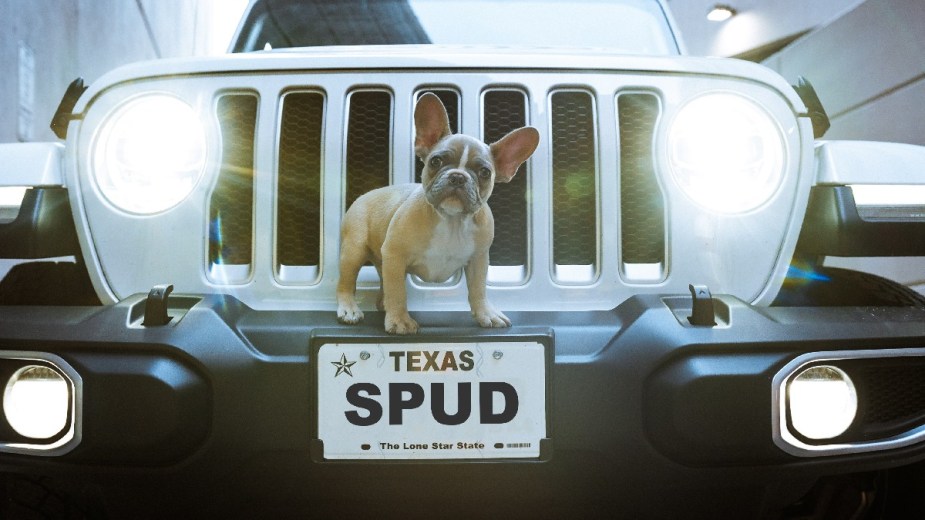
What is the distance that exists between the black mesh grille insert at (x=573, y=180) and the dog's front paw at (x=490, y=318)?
24cm

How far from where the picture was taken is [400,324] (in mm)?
1294

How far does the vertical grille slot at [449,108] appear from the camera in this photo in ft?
5.04

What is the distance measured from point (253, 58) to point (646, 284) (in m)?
0.94

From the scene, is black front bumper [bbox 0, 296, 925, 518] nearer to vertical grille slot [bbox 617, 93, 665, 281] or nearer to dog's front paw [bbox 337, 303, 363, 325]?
dog's front paw [bbox 337, 303, 363, 325]

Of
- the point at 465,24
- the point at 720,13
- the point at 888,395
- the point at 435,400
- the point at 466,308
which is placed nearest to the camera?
the point at 435,400

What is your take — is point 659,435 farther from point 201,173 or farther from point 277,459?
point 201,173

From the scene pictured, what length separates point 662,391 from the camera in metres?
1.24

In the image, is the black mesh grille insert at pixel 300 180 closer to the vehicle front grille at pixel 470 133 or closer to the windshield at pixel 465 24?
the vehicle front grille at pixel 470 133

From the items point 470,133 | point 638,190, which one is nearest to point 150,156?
point 470,133

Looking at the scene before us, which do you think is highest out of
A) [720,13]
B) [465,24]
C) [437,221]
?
[720,13]

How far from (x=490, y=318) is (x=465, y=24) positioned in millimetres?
1413

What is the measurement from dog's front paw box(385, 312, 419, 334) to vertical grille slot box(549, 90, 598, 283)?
37 cm

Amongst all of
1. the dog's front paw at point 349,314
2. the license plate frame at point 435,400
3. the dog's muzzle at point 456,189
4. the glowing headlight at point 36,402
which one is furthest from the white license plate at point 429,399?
the glowing headlight at point 36,402

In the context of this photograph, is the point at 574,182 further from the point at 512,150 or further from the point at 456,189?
the point at 456,189
